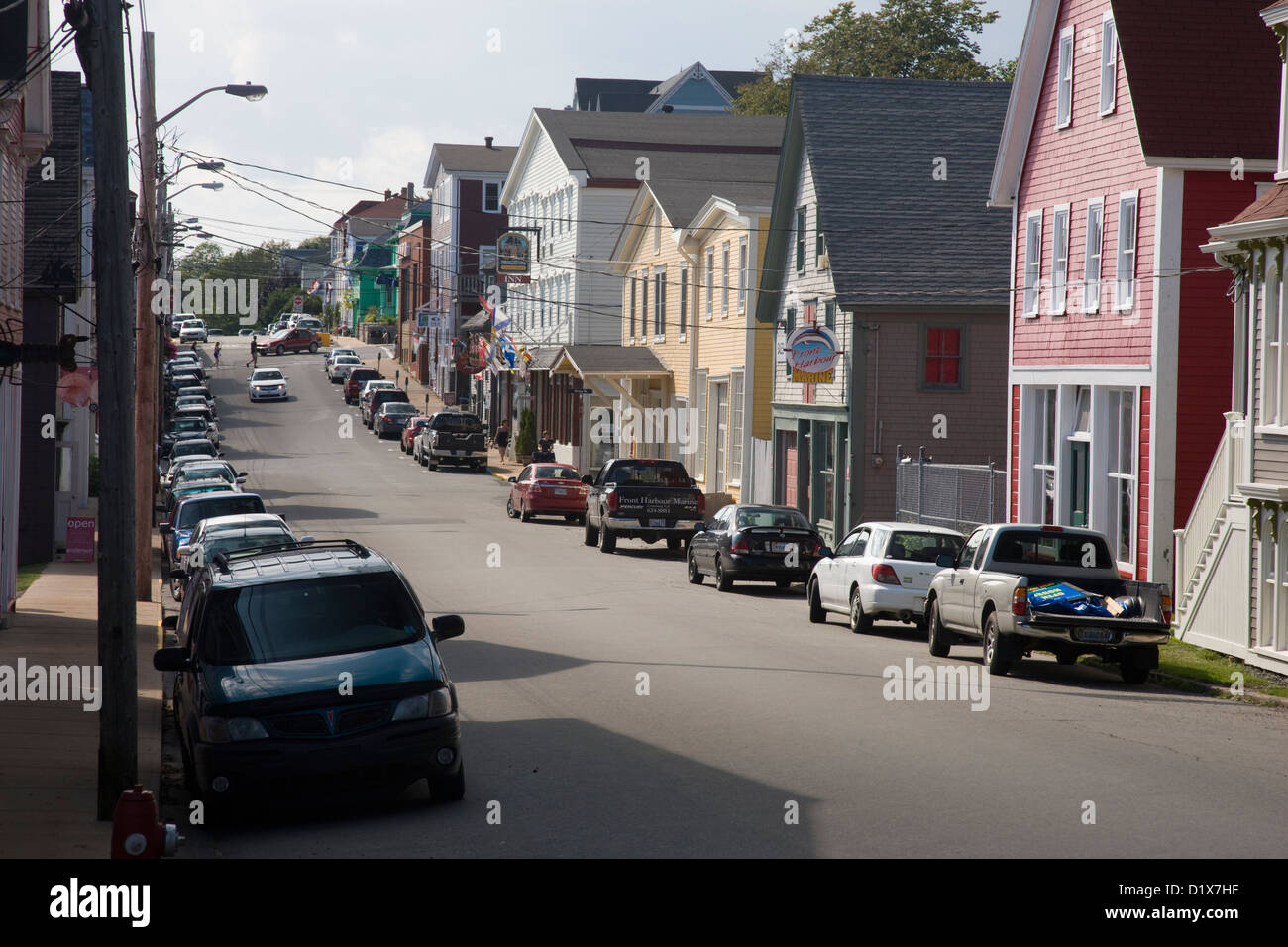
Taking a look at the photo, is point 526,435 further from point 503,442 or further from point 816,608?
point 816,608

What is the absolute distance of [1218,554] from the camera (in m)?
19.9

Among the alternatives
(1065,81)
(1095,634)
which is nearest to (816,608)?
(1095,634)

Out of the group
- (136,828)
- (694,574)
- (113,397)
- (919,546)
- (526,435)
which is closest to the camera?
(136,828)

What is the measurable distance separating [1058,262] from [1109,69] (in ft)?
11.7

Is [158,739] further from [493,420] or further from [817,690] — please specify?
[493,420]

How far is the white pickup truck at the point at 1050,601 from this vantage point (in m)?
16.8

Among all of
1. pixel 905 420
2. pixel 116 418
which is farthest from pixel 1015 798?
pixel 905 420

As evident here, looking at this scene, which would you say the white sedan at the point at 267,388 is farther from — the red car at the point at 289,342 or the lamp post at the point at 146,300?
the lamp post at the point at 146,300

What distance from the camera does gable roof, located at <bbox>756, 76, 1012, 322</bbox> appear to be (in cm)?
3494

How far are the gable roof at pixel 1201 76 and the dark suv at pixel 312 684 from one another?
660 inches

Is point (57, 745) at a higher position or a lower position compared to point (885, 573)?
lower

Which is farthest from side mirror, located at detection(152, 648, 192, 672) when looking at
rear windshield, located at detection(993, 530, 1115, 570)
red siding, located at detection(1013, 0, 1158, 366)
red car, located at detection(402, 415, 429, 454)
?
red car, located at detection(402, 415, 429, 454)

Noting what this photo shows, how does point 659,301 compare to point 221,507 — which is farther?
point 659,301

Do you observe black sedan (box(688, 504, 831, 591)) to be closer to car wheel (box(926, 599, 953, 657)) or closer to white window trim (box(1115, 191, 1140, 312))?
white window trim (box(1115, 191, 1140, 312))
